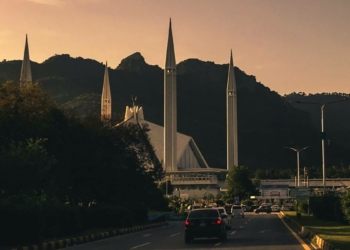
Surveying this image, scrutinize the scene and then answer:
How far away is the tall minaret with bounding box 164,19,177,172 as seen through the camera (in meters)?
106

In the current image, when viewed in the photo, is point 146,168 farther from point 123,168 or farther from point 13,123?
point 13,123

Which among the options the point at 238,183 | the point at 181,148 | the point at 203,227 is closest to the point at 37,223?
the point at 203,227

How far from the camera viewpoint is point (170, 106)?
10556cm

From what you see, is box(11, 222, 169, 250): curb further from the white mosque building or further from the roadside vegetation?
the white mosque building

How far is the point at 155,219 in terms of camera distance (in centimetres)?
Answer: 4638

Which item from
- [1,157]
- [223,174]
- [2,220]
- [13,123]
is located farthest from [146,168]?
[223,174]

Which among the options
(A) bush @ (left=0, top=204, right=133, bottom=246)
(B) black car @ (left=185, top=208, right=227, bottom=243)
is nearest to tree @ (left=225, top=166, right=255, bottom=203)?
(A) bush @ (left=0, top=204, right=133, bottom=246)

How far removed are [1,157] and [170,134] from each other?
3232 inches

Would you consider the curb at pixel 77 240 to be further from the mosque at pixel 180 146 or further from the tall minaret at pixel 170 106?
the tall minaret at pixel 170 106

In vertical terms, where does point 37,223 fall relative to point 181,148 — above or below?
below

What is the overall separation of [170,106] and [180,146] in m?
26.7

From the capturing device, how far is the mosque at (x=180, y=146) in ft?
349

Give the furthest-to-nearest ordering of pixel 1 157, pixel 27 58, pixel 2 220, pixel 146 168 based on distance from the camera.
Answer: pixel 27 58
pixel 146 168
pixel 1 157
pixel 2 220

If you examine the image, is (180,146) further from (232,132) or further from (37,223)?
(37,223)
